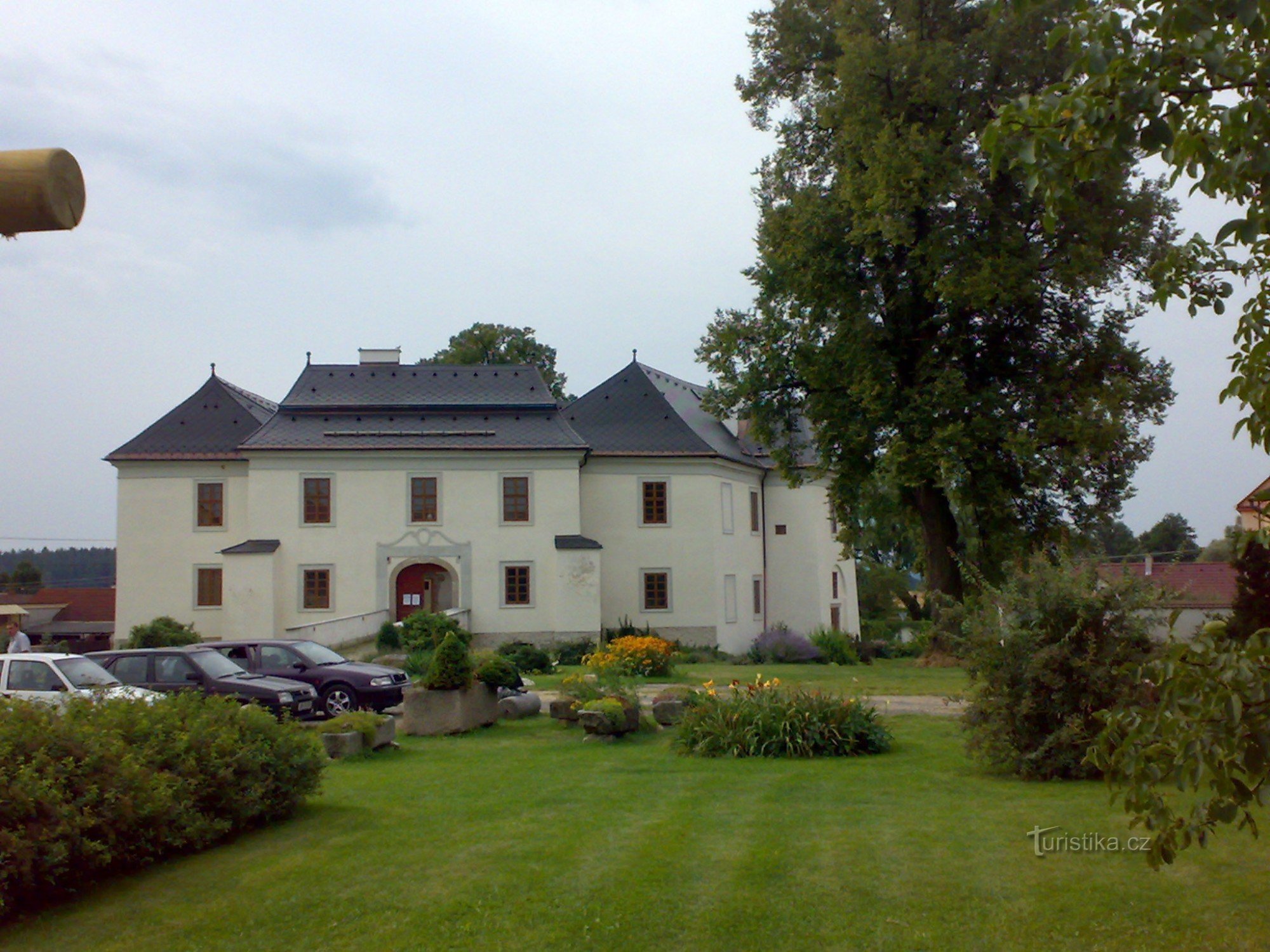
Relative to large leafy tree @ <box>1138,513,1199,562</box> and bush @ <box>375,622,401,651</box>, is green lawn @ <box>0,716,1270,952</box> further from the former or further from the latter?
large leafy tree @ <box>1138,513,1199,562</box>

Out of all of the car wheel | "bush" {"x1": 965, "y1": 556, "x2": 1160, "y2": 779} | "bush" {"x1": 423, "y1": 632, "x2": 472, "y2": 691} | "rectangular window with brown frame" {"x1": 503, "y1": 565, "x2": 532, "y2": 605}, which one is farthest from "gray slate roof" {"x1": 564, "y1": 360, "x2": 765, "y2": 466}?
"bush" {"x1": 965, "y1": 556, "x2": 1160, "y2": 779}

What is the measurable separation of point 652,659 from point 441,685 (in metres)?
10.8

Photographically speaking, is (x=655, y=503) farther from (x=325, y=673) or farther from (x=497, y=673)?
(x=497, y=673)

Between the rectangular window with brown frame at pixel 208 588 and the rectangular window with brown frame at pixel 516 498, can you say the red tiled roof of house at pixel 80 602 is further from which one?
the rectangular window with brown frame at pixel 516 498

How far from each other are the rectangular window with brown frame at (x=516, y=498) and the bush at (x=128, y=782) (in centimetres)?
2914

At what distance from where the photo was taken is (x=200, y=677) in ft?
56.4

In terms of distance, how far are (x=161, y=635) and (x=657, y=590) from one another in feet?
54.5

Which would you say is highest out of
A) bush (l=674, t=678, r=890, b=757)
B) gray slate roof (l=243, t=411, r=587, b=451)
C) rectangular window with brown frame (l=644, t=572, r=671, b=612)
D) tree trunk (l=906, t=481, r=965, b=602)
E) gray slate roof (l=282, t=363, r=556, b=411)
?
gray slate roof (l=282, t=363, r=556, b=411)

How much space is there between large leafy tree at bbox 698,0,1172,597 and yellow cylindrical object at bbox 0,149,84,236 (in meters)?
22.8

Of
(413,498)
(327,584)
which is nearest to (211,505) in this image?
(327,584)

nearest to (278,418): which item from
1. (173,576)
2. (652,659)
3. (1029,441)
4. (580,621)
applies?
(173,576)

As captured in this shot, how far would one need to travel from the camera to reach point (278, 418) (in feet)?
131

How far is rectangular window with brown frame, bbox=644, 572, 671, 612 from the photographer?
4097 centimetres

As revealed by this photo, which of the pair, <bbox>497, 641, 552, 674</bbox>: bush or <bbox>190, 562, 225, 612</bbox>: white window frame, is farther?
<bbox>190, 562, 225, 612</bbox>: white window frame
